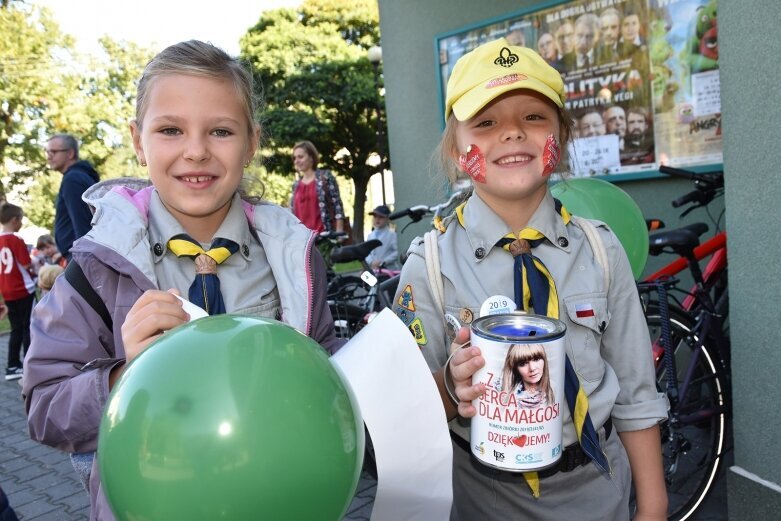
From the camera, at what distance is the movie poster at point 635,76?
4402mm

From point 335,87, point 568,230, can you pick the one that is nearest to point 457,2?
point 568,230

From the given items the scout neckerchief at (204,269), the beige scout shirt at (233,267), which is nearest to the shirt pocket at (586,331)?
the beige scout shirt at (233,267)

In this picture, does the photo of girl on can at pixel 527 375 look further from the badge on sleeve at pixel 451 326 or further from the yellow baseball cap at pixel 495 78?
the yellow baseball cap at pixel 495 78

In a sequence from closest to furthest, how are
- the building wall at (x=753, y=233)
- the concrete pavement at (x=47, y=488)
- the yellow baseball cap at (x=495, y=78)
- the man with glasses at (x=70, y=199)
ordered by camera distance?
the yellow baseball cap at (x=495, y=78)
the building wall at (x=753, y=233)
the concrete pavement at (x=47, y=488)
the man with glasses at (x=70, y=199)

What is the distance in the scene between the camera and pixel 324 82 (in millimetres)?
19859

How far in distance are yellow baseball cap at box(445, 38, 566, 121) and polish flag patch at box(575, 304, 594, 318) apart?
0.53 meters

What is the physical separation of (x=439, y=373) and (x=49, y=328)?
0.88 metres

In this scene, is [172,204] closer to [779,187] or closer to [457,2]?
[779,187]

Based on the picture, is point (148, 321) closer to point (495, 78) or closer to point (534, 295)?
point (534, 295)

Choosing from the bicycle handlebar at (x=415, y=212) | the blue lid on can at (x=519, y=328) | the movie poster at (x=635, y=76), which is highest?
the movie poster at (x=635, y=76)

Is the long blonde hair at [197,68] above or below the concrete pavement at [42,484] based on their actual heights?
above

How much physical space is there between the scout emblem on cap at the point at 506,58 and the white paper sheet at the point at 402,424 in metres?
0.75

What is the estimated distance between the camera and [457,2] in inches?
241

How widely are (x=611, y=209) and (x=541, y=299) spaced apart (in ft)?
4.02
